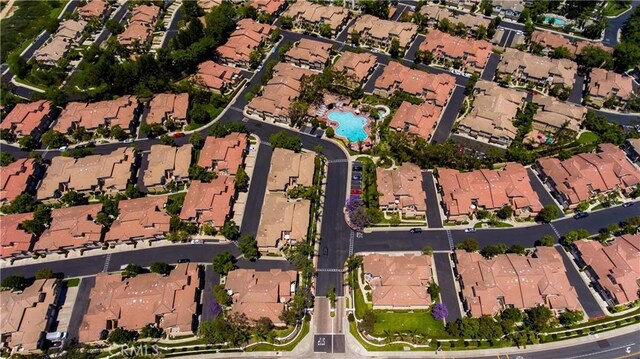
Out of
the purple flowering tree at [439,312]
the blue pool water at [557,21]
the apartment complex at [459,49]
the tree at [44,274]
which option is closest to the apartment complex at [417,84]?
the apartment complex at [459,49]

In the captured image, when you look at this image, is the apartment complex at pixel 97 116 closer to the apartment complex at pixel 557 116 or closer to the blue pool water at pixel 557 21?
the apartment complex at pixel 557 116

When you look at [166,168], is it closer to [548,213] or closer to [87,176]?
[87,176]

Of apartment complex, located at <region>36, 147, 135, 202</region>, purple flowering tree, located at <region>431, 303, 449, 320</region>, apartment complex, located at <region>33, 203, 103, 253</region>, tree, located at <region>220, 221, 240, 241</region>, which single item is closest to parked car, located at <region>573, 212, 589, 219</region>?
purple flowering tree, located at <region>431, 303, 449, 320</region>

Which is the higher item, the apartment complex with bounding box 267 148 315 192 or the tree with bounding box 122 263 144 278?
the apartment complex with bounding box 267 148 315 192

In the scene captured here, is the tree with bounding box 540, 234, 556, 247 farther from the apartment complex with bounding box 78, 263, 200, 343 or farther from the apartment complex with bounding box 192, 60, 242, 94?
the apartment complex with bounding box 192, 60, 242, 94

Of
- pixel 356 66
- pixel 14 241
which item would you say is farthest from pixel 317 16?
pixel 14 241

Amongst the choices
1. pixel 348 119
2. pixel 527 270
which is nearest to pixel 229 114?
pixel 348 119
